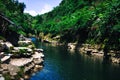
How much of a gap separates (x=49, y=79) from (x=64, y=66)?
20.0 metres

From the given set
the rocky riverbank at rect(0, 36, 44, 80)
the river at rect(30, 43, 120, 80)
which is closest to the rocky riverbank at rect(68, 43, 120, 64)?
the river at rect(30, 43, 120, 80)

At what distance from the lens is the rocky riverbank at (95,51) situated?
359 ft

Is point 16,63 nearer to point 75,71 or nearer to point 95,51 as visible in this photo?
point 75,71

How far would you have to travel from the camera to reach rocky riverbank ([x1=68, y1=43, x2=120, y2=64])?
359 ft

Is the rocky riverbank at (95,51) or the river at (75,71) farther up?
the rocky riverbank at (95,51)

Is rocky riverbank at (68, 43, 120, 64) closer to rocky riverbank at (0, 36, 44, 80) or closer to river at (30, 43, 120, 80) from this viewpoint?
river at (30, 43, 120, 80)

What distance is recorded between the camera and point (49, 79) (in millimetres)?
69500

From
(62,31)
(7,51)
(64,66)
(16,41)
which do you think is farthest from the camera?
(62,31)

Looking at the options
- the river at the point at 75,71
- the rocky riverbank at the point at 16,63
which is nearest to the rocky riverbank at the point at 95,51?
the river at the point at 75,71

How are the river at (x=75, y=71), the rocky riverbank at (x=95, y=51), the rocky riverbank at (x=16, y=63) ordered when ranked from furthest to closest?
the rocky riverbank at (x=95, y=51) → the river at (x=75, y=71) → the rocky riverbank at (x=16, y=63)

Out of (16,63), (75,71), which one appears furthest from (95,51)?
(16,63)

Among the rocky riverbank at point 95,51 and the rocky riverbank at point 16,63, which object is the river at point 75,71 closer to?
the rocky riverbank at point 16,63

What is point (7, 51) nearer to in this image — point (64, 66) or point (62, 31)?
point (64, 66)

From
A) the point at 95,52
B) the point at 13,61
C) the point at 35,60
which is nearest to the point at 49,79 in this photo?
the point at 13,61
